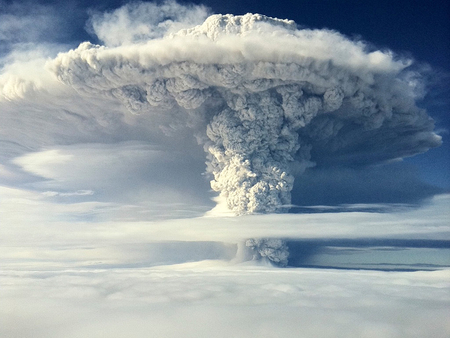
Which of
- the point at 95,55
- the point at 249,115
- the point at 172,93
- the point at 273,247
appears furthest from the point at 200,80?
the point at 273,247

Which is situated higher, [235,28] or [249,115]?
[235,28]

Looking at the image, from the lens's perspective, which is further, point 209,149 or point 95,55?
point 209,149

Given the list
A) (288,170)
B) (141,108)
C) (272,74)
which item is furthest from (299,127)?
(141,108)

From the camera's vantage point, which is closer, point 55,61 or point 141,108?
point 55,61

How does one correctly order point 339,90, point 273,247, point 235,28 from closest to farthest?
point 235,28, point 339,90, point 273,247

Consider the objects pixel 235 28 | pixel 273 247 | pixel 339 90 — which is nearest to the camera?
pixel 235 28

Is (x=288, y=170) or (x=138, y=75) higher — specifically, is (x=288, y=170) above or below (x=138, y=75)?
below

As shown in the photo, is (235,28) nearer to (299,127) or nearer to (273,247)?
(299,127)

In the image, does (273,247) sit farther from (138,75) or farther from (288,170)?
(138,75)

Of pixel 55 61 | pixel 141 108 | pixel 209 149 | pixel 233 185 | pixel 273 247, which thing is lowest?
pixel 273 247
